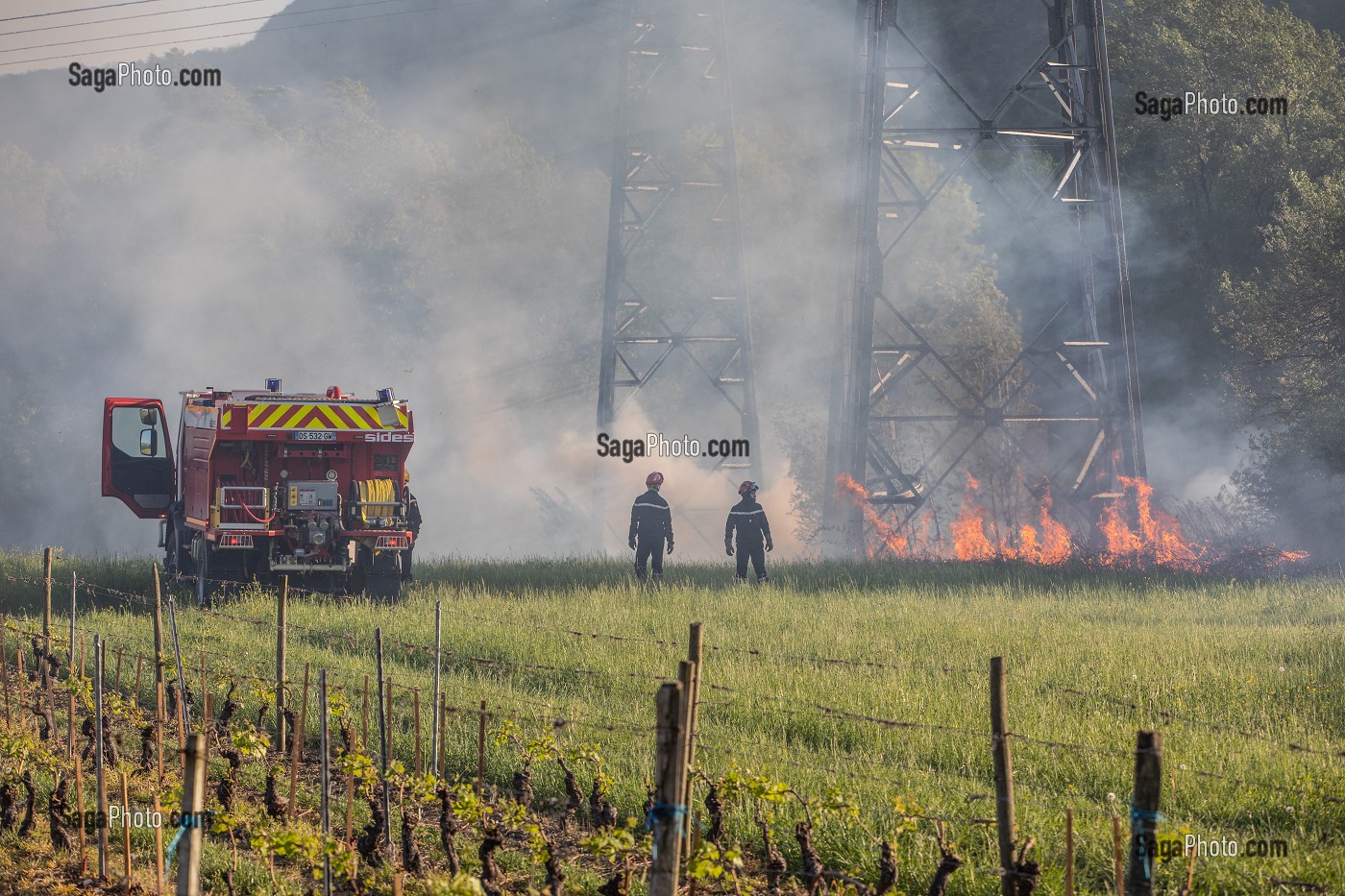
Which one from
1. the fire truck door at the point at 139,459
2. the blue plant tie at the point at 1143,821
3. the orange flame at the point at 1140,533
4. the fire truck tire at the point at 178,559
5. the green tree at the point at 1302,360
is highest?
the green tree at the point at 1302,360

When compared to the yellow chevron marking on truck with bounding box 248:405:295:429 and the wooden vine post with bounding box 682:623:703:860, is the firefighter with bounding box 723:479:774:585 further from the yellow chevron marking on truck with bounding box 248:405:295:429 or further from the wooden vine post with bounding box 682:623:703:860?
the wooden vine post with bounding box 682:623:703:860

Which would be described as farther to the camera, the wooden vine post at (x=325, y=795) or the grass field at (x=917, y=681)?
the grass field at (x=917, y=681)

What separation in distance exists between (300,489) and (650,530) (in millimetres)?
4261

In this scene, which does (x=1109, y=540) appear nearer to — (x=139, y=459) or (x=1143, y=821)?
(x=139, y=459)

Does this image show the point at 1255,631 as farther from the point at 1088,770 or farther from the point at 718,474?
the point at 718,474

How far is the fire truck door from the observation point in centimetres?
1997

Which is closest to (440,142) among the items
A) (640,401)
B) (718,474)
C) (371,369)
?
(371,369)

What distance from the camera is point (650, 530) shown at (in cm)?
1911

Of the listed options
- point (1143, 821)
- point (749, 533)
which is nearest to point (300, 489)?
point (749, 533)

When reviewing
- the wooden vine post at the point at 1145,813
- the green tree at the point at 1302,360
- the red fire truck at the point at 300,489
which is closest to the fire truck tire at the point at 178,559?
the red fire truck at the point at 300,489

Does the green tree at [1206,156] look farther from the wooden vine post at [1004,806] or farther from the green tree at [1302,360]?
the wooden vine post at [1004,806]

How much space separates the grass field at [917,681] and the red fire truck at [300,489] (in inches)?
25.2

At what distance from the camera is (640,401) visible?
5728 centimetres

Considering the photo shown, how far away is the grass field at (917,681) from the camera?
816 centimetres
